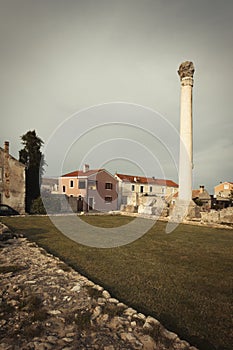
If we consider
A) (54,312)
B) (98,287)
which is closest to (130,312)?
(98,287)

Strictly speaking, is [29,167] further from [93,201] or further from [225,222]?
[225,222]

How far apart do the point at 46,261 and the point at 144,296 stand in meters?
3.71

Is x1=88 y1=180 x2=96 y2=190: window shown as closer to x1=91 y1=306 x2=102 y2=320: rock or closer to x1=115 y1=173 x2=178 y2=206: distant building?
x1=115 y1=173 x2=178 y2=206: distant building

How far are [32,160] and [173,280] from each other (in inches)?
1050

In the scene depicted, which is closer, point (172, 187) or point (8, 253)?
point (8, 253)

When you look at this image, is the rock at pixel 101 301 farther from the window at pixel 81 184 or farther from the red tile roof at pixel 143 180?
the red tile roof at pixel 143 180

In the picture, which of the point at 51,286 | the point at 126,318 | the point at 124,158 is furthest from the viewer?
the point at 124,158

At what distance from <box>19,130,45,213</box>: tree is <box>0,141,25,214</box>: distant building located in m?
1.97

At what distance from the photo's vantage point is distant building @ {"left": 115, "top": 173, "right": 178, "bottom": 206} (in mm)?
46906

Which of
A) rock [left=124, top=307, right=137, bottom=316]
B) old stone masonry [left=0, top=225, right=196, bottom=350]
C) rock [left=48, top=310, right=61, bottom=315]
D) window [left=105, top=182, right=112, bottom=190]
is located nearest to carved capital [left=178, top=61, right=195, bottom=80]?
old stone masonry [left=0, top=225, right=196, bottom=350]

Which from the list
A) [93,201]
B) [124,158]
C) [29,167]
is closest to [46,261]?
[124,158]

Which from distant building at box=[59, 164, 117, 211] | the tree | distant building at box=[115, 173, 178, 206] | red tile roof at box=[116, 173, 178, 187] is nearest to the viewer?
the tree

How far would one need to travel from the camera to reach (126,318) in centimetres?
382

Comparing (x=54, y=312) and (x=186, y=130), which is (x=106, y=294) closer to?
(x=54, y=312)
